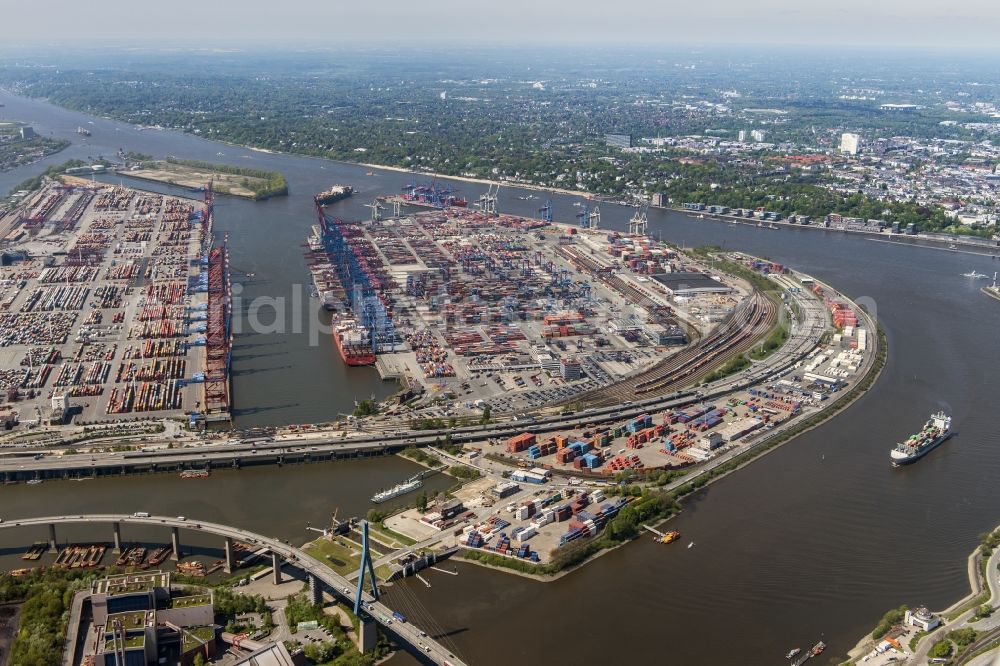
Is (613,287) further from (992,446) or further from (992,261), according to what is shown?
(992,261)

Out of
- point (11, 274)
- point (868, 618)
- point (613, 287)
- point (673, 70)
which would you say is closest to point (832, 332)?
point (613, 287)

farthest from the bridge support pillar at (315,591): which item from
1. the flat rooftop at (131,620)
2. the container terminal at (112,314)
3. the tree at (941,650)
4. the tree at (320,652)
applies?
the tree at (941,650)

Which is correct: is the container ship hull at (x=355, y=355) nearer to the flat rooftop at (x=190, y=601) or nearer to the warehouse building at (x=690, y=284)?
the flat rooftop at (x=190, y=601)

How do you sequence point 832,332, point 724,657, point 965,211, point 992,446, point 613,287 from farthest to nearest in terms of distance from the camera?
point 965,211, point 613,287, point 832,332, point 992,446, point 724,657

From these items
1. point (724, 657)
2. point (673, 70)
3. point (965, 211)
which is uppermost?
point (673, 70)

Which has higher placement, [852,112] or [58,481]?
[852,112]

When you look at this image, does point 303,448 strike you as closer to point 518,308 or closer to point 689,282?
point 518,308
